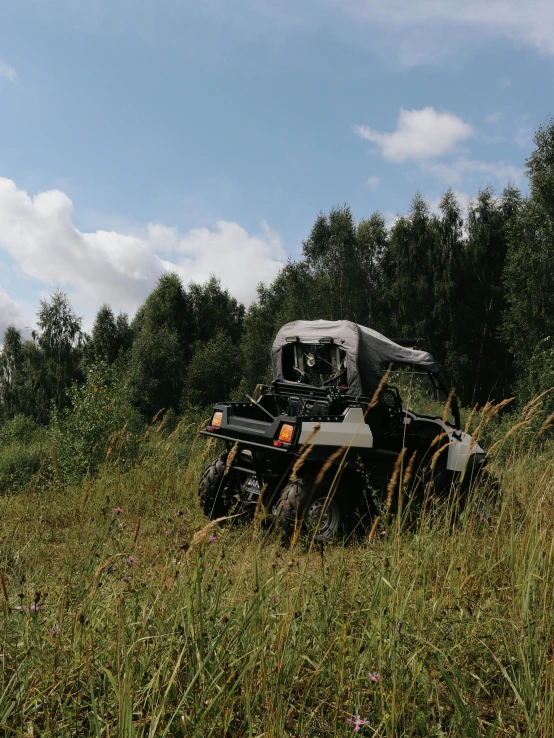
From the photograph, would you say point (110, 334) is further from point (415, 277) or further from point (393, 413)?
point (393, 413)

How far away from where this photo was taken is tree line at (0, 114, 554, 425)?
2641cm

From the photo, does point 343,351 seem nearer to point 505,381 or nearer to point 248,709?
point 248,709

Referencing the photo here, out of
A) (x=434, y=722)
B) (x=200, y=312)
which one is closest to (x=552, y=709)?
(x=434, y=722)

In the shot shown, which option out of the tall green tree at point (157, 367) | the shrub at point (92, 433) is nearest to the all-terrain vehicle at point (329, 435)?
the shrub at point (92, 433)

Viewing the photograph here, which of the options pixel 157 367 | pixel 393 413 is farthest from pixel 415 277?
pixel 393 413

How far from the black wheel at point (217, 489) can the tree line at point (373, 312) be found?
4.82 m

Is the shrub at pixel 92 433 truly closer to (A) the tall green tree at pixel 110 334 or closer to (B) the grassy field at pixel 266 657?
(B) the grassy field at pixel 266 657

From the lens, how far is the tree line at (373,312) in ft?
86.6

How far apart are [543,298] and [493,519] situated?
2439cm

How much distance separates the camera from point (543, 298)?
2591 centimetres

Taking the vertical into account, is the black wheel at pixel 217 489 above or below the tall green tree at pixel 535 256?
below

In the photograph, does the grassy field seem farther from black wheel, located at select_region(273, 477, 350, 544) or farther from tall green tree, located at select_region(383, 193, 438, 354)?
tall green tree, located at select_region(383, 193, 438, 354)

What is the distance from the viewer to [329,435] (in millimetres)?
5418

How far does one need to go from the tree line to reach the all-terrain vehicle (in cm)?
474
